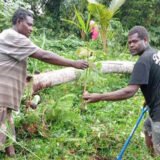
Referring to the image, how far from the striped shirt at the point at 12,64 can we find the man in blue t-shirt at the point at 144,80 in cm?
90

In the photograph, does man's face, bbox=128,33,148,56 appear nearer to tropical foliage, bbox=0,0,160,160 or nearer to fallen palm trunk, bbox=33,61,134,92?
tropical foliage, bbox=0,0,160,160

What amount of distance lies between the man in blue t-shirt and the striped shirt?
0.90 metres

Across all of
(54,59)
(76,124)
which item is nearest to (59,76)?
(76,124)

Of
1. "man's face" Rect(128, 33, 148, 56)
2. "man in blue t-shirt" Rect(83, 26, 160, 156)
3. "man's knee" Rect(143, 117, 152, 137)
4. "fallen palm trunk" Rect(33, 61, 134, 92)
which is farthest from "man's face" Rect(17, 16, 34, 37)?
"man's knee" Rect(143, 117, 152, 137)

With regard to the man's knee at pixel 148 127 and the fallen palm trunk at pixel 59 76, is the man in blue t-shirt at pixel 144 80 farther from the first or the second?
the fallen palm trunk at pixel 59 76

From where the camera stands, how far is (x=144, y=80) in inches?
110

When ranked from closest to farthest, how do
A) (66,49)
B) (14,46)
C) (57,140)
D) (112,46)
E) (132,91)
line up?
(132,91) → (14,46) → (57,140) → (66,49) → (112,46)

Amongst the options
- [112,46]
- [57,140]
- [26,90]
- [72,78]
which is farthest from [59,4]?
[57,140]

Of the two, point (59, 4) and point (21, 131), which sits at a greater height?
point (59, 4)

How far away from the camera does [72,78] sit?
5.77 meters

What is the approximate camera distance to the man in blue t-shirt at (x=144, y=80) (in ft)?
9.23

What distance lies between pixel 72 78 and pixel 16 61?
264 centimetres

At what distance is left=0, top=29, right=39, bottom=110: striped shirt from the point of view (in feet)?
10.2

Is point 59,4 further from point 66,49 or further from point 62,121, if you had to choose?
point 62,121
